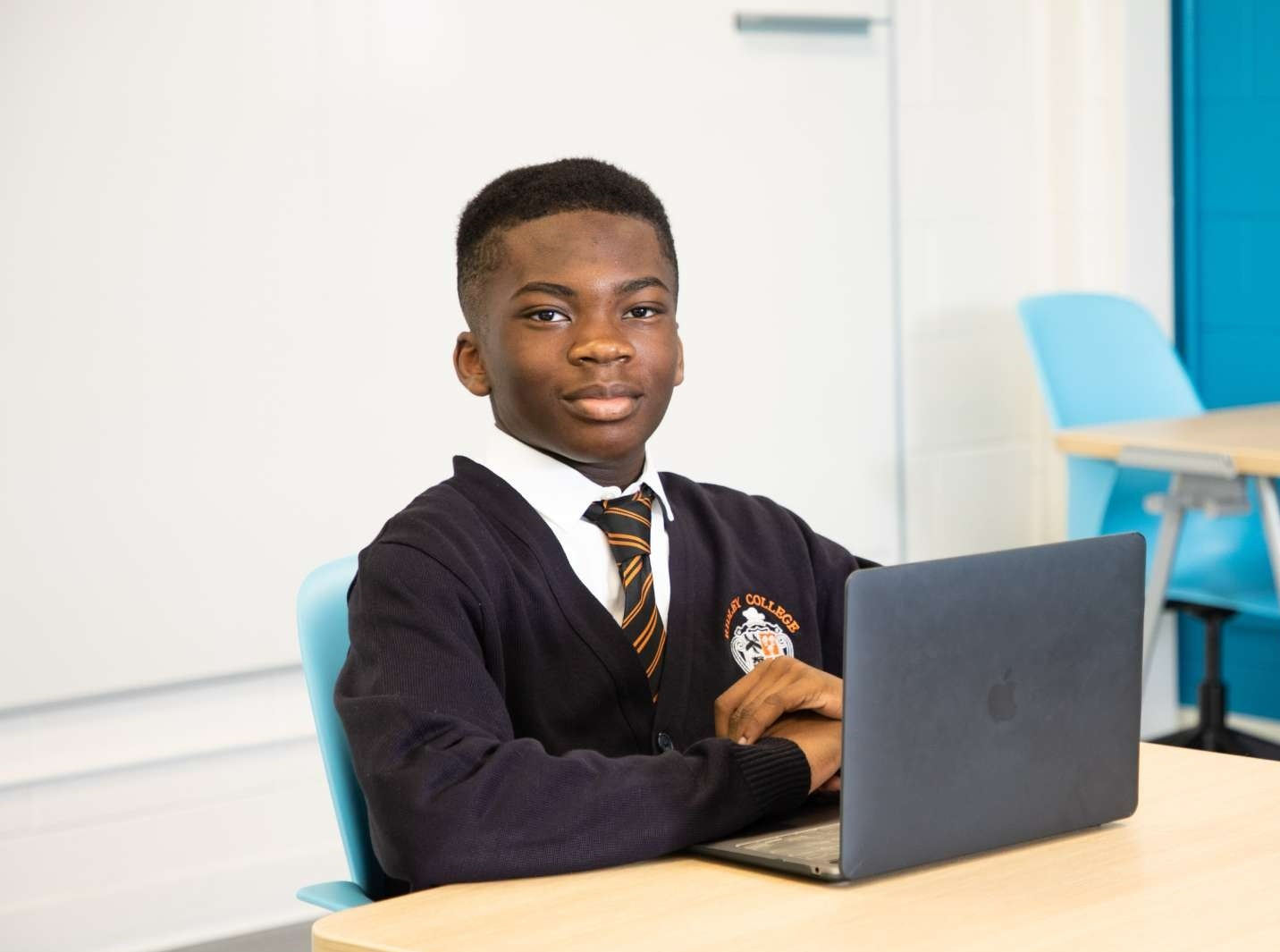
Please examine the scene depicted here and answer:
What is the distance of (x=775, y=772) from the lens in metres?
1.22

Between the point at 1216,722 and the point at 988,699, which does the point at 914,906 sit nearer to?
the point at 988,699

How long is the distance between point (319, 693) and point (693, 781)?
1.44ft

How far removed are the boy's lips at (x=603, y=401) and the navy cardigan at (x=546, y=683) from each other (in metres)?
0.09

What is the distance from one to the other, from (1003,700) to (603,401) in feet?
1.49

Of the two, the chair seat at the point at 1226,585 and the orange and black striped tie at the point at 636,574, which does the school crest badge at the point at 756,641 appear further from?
the chair seat at the point at 1226,585

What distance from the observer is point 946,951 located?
3.16 ft

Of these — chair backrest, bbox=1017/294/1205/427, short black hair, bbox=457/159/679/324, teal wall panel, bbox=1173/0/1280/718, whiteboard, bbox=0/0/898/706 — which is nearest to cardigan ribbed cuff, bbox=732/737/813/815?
short black hair, bbox=457/159/679/324

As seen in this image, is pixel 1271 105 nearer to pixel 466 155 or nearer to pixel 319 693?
pixel 466 155

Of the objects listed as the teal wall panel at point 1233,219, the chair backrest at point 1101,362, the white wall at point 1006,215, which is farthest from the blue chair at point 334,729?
the teal wall panel at point 1233,219

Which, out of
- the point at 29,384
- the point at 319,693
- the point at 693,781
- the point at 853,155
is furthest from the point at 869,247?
the point at 693,781

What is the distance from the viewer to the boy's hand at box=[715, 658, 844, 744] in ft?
4.22

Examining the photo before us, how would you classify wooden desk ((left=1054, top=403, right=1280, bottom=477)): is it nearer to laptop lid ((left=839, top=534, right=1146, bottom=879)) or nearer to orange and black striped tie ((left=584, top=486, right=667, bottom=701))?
orange and black striped tie ((left=584, top=486, right=667, bottom=701))

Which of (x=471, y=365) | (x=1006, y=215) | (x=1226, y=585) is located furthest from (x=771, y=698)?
(x=1006, y=215)

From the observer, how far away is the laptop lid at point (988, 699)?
1.04m
